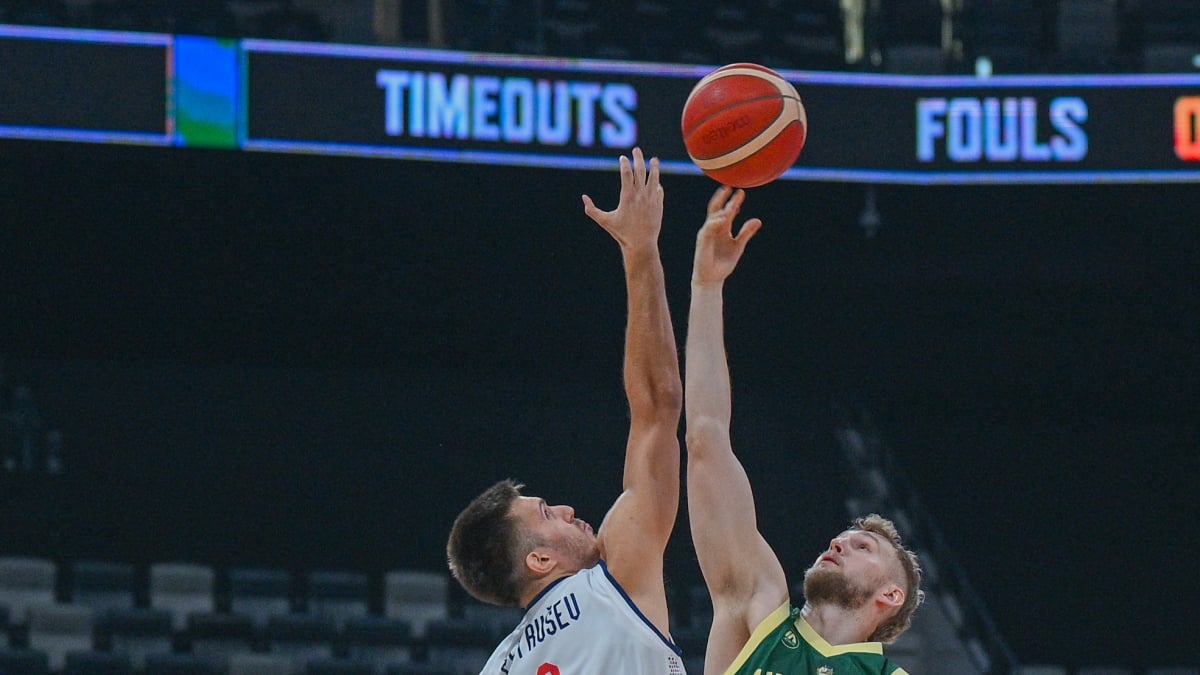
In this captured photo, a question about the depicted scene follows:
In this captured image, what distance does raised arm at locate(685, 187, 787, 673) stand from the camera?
11.6 feet

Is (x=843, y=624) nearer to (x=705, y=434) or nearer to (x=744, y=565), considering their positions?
(x=744, y=565)

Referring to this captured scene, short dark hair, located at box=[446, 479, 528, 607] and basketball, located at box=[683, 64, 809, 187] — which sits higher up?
basketball, located at box=[683, 64, 809, 187]

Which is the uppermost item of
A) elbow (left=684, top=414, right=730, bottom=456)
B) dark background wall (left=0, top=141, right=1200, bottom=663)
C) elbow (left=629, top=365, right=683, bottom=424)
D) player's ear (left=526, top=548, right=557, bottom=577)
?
elbow (left=629, top=365, right=683, bottom=424)

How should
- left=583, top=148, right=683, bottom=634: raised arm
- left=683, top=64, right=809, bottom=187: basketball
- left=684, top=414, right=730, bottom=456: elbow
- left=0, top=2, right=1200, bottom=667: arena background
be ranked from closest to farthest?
1. left=583, top=148, right=683, bottom=634: raised arm
2. left=684, top=414, right=730, bottom=456: elbow
3. left=683, top=64, right=809, bottom=187: basketball
4. left=0, top=2, right=1200, bottom=667: arena background

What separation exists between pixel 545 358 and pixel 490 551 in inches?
394

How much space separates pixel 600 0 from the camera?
1219cm

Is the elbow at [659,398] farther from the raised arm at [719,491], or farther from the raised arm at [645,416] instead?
the raised arm at [719,491]

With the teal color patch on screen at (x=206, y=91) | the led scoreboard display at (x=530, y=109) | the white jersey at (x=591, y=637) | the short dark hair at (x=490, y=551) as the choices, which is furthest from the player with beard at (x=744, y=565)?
the teal color patch on screen at (x=206, y=91)

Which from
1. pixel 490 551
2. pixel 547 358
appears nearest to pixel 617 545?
pixel 490 551

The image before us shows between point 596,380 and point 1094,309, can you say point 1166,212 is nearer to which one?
point 1094,309

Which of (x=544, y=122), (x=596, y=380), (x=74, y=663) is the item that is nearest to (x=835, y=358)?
(x=596, y=380)

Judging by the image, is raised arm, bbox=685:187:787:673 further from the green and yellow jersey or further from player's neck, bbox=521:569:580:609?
player's neck, bbox=521:569:580:609

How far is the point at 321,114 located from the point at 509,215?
8.38 feet

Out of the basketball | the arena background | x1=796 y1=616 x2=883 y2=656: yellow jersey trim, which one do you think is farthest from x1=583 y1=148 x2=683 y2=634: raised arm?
the arena background
